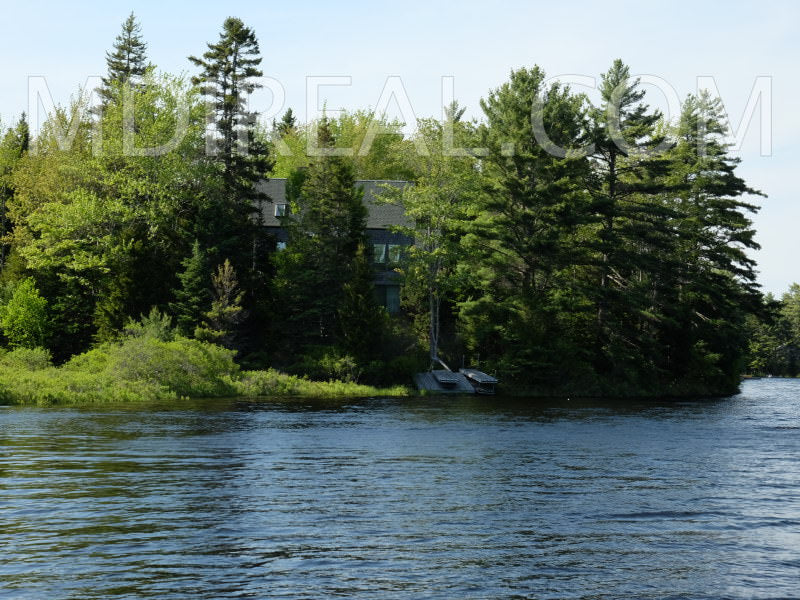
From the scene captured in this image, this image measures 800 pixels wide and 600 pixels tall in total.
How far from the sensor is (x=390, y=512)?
18.1m

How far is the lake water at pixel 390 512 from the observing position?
13.2 m

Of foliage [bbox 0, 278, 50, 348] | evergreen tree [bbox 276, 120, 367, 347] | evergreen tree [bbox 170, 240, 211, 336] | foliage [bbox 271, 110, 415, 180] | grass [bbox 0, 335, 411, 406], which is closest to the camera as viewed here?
grass [bbox 0, 335, 411, 406]

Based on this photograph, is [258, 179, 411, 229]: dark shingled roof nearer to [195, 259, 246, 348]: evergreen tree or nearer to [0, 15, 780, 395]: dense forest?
[0, 15, 780, 395]: dense forest

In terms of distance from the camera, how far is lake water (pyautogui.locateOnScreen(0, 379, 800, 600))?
43.2 feet

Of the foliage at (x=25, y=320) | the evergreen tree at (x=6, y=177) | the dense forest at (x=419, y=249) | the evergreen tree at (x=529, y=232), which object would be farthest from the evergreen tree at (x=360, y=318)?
the evergreen tree at (x=6, y=177)

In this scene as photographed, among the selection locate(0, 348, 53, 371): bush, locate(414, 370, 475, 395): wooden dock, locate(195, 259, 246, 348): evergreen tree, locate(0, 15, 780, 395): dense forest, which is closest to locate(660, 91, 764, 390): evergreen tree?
locate(0, 15, 780, 395): dense forest

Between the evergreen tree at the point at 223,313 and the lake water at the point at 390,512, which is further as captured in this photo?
the evergreen tree at the point at 223,313

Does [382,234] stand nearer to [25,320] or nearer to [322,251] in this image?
[322,251]

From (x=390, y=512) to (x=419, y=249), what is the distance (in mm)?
45931

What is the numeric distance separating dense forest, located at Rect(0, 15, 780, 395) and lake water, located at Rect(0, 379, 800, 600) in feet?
82.8

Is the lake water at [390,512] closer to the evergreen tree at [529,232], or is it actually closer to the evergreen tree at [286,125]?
the evergreen tree at [529,232]

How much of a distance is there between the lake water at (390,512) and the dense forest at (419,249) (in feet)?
82.8

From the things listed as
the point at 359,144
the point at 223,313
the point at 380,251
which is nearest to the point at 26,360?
the point at 223,313

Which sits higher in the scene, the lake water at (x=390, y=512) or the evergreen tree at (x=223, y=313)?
the evergreen tree at (x=223, y=313)
